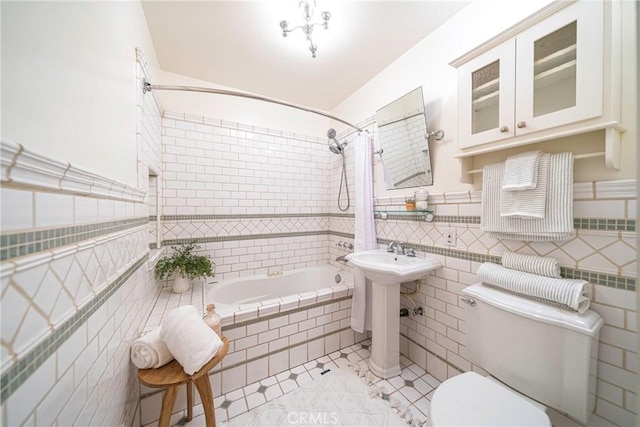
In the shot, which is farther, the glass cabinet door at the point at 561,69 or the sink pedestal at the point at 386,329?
the sink pedestal at the point at 386,329

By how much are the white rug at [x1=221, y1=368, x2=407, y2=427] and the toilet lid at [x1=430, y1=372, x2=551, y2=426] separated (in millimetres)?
586

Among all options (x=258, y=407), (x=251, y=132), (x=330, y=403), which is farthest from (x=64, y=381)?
(x=251, y=132)

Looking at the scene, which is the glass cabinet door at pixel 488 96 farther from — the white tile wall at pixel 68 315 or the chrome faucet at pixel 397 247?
the white tile wall at pixel 68 315

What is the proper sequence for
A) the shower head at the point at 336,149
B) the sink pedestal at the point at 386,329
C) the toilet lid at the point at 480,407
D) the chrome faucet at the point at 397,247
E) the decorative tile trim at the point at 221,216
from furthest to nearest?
1. the shower head at the point at 336,149
2. the decorative tile trim at the point at 221,216
3. the chrome faucet at the point at 397,247
4. the sink pedestal at the point at 386,329
5. the toilet lid at the point at 480,407

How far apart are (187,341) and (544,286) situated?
67.4 inches

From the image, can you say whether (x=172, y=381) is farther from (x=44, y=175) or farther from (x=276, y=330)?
(x=44, y=175)

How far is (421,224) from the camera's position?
1.78 metres

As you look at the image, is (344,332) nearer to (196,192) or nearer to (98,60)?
(196,192)

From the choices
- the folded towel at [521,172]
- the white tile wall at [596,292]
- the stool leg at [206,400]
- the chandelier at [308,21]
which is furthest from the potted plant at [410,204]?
the stool leg at [206,400]

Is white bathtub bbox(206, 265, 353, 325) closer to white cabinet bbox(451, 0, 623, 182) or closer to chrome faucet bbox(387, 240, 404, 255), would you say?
chrome faucet bbox(387, 240, 404, 255)

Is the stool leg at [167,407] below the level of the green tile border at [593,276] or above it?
below

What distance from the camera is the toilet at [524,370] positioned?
867 mm

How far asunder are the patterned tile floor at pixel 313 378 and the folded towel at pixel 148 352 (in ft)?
1.91

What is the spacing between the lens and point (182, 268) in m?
1.96
